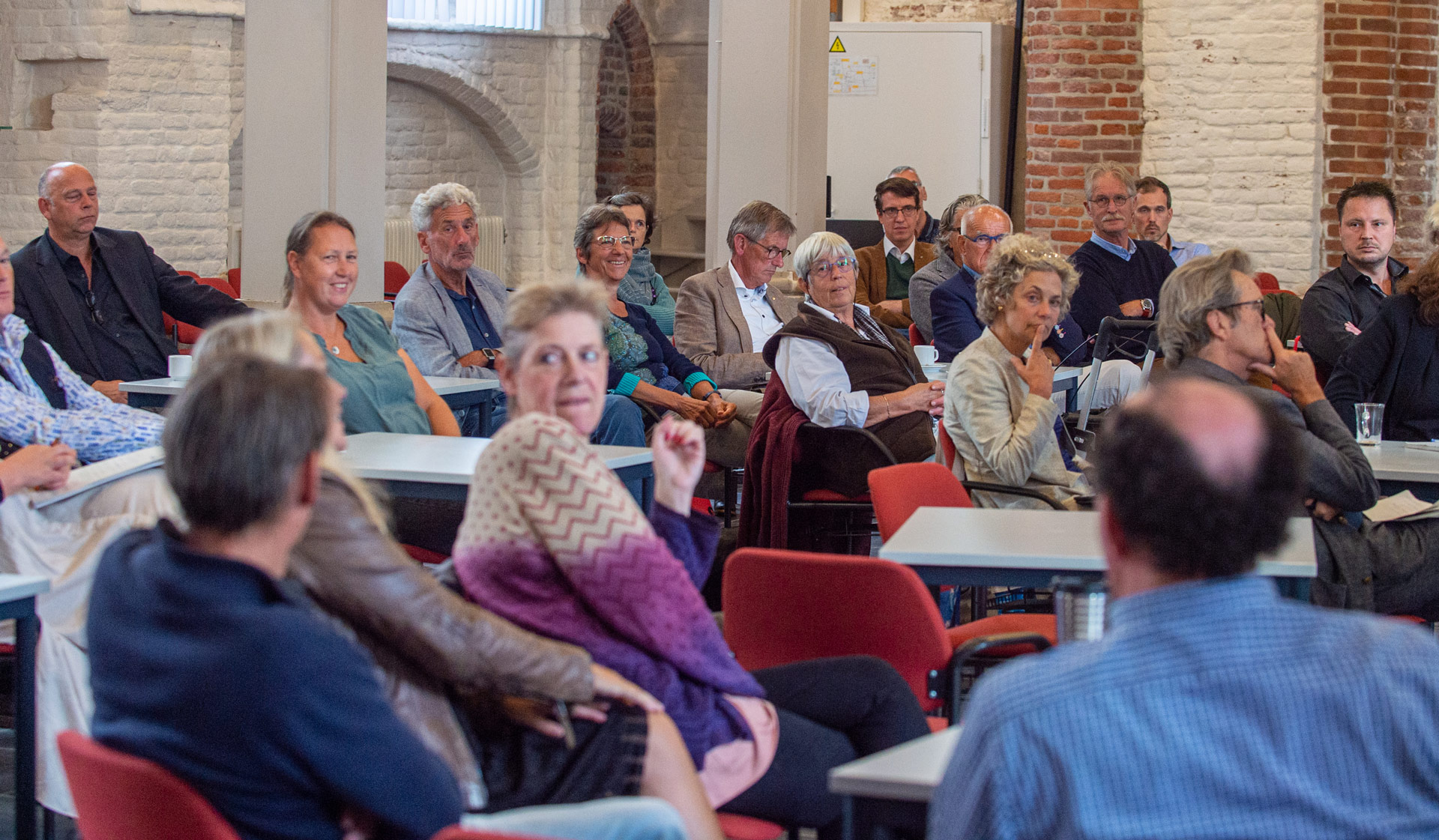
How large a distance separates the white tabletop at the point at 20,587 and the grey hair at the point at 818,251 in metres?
2.72

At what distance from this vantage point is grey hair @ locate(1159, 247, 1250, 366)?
326cm

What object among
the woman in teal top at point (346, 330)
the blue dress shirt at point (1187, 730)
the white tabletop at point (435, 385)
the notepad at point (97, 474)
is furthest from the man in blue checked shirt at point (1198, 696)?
the white tabletop at point (435, 385)

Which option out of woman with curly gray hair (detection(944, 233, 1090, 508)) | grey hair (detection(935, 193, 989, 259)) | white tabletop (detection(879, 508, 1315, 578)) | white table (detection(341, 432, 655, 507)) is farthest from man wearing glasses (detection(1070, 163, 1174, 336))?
white tabletop (detection(879, 508, 1315, 578))

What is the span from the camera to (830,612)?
8.14 ft

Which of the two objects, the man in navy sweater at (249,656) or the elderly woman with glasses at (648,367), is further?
the elderly woman with glasses at (648,367)

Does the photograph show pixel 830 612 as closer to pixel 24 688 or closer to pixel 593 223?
pixel 24 688

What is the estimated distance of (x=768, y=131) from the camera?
21.8ft

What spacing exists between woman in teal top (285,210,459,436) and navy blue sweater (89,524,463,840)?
2.61 m

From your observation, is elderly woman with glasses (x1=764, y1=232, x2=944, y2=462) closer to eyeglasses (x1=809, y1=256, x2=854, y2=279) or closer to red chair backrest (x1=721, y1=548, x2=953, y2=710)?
eyeglasses (x1=809, y1=256, x2=854, y2=279)

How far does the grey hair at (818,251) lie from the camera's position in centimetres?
464

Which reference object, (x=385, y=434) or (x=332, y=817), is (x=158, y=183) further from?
(x=332, y=817)

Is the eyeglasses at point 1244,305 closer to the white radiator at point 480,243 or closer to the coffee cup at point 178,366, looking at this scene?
the coffee cup at point 178,366

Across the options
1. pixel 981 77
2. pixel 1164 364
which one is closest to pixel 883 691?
pixel 1164 364

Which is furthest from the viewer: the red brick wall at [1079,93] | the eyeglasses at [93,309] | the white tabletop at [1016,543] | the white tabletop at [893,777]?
the red brick wall at [1079,93]
